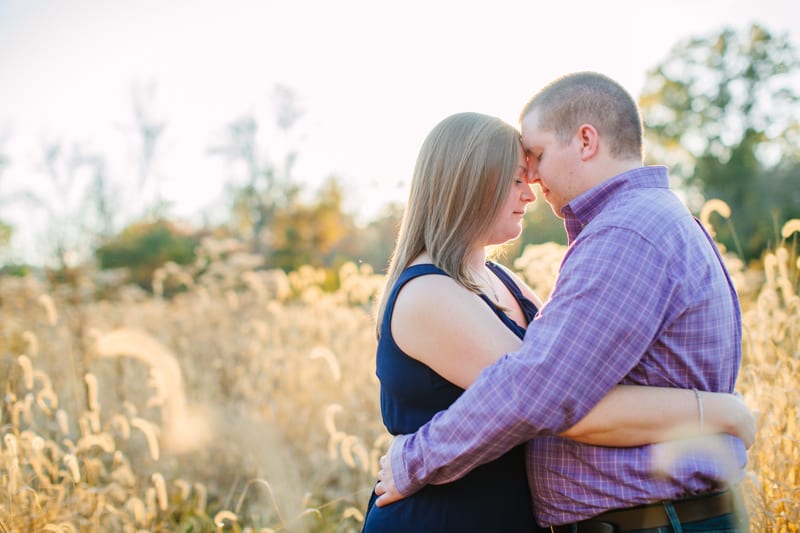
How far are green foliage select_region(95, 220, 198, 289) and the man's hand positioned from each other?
56.0 ft

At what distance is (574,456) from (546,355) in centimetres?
39

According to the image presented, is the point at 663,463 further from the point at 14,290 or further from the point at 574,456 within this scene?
the point at 14,290

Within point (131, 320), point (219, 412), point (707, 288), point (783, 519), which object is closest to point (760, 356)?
point (783, 519)

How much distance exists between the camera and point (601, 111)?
6.94 ft

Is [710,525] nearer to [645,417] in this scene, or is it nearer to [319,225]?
[645,417]

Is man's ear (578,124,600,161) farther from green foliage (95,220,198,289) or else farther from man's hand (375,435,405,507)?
green foliage (95,220,198,289)

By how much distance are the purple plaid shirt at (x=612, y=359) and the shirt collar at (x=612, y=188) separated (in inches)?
1.0

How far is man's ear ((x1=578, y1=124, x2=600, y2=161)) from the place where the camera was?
212cm

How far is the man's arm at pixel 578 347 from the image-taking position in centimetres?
174

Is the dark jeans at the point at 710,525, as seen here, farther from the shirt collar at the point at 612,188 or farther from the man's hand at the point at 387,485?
the shirt collar at the point at 612,188

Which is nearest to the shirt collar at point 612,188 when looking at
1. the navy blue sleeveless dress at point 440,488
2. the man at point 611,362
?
the man at point 611,362

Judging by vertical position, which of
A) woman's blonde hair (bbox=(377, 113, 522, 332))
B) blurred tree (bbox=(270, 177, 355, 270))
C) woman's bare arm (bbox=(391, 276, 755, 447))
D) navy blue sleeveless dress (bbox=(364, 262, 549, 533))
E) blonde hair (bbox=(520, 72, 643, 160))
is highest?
blonde hair (bbox=(520, 72, 643, 160))

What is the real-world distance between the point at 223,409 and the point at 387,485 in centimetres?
389

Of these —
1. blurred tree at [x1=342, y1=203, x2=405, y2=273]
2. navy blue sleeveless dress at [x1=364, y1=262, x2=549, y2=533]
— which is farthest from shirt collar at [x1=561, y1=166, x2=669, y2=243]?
blurred tree at [x1=342, y1=203, x2=405, y2=273]
